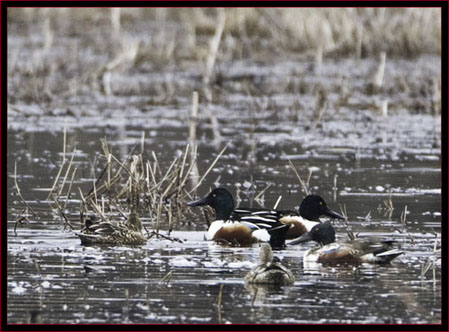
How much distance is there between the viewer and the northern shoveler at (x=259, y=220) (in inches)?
418

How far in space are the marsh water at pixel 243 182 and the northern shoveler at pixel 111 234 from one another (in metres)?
0.10

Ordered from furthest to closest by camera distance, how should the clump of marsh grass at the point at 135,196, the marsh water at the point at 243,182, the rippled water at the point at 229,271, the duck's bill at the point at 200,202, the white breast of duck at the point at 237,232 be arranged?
the duck's bill at the point at 200,202 < the clump of marsh grass at the point at 135,196 < the white breast of duck at the point at 237,232 < the marsh water at the point at 243,182 < the rippled water at the point at 229,271

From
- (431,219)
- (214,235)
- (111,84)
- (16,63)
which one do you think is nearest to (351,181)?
(431,219)

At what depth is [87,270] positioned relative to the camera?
9.04 m

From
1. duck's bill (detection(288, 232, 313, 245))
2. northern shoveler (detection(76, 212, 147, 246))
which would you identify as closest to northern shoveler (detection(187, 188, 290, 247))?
duck's bill (detection(288, 232, 313, 245))

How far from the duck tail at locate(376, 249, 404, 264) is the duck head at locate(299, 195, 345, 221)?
1.58 metres

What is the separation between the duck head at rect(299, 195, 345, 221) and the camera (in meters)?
11.1

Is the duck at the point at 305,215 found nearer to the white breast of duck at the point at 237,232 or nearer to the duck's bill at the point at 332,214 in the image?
the duck's bill at the point at 332,214

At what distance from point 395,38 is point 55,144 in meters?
9.19

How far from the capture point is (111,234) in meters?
10.1

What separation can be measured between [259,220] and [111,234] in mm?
1286

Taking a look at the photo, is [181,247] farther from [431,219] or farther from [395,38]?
Result: [395,38]

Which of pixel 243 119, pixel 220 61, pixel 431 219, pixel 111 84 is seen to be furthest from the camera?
pixel 220 61

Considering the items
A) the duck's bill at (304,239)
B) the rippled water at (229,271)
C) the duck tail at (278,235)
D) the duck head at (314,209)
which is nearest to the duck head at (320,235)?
the duck's bill at (304,239)
